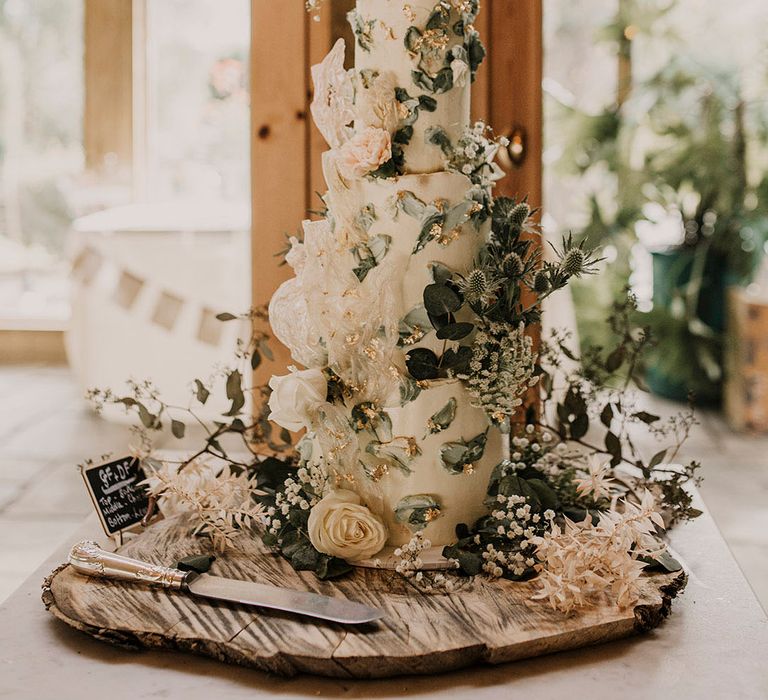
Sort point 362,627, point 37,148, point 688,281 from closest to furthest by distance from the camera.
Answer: point 362,627
point 688,281
point 37,148

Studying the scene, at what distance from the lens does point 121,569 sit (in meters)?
0.95

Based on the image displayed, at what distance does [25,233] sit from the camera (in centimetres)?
494

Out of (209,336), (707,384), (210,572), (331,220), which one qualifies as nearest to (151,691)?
(210,572)

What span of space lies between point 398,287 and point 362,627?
308 millimetres

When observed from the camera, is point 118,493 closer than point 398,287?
No

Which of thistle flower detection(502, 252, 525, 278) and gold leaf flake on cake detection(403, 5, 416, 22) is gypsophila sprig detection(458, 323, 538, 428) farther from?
gold leaf flake on cake detection(403, 5, 416, 22)

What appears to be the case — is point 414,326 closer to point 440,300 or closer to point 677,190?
point 440,300

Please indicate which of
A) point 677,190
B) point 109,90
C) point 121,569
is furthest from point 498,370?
point 109,90

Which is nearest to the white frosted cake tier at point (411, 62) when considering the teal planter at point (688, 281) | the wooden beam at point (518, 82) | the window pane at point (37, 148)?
the wooden beam at point (518, 82)

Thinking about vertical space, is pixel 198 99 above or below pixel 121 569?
above

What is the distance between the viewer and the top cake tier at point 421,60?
0.94m

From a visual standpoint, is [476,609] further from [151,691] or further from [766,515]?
[766,515]

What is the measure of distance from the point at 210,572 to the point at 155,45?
4.21 m

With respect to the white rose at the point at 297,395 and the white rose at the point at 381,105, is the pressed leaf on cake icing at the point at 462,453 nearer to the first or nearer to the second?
the white rose at the point at 297,395
